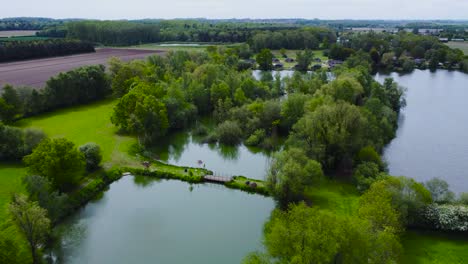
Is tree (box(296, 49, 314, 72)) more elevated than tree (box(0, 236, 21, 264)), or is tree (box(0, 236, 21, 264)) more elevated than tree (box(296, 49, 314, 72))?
tree (box(296, 49, 314, 72))

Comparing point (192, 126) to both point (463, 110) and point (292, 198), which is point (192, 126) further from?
point (463, 110)

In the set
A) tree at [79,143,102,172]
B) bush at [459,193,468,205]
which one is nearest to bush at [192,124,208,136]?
tree at [79,143,102,172]

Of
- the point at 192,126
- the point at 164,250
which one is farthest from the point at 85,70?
the point at 164,250


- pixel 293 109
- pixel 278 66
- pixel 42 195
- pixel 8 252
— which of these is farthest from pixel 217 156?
pixel 278 66

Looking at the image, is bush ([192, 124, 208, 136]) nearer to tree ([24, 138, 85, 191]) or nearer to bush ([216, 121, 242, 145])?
bush ([216, 121, 242, 145])

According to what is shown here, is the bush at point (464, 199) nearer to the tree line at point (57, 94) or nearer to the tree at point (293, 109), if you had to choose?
the tree at point (293, 109)

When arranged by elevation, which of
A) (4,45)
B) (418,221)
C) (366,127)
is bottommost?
(418,221)
